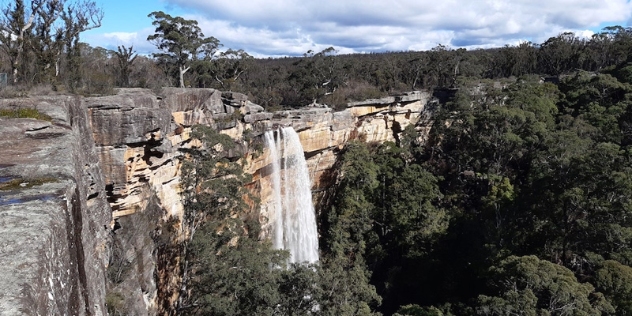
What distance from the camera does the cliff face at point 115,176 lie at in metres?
2.56

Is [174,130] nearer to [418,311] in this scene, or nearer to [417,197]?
[418,311]

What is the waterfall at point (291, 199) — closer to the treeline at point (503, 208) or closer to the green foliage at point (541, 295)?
the treeline at point (503, 208)

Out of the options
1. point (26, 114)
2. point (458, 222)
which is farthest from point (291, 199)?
point (26, 114)

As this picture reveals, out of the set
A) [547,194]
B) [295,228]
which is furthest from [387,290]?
[547,194]

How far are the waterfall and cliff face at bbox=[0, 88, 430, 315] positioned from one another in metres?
0.77

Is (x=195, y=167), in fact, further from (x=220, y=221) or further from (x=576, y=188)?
(x=576, y=188)

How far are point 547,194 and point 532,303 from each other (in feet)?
24.8

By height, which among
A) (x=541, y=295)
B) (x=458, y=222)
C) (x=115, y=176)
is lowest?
(x=458, y=222)

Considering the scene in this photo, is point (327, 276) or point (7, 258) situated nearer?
point (7, 258)

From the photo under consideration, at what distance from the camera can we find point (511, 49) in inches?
2302

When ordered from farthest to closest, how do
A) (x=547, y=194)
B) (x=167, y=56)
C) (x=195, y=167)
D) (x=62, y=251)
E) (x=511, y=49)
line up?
(x=511, y=49), (x=167, y=56), (x=547, y=194), (x=195, y=167), (x=62, y=251)

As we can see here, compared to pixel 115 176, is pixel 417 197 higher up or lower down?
lower down

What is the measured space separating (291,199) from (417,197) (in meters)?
8.30

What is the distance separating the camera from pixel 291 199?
88.0 feet
